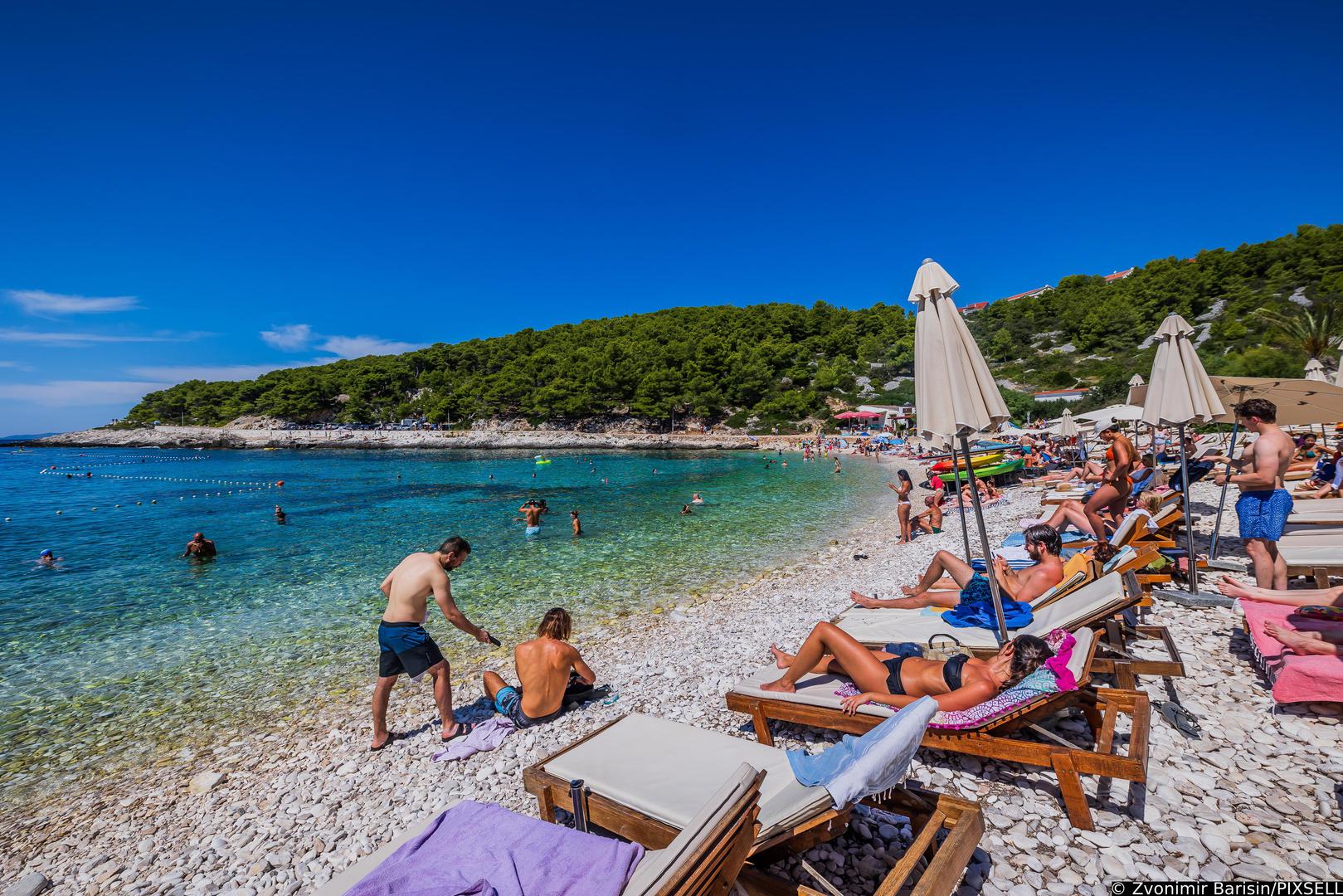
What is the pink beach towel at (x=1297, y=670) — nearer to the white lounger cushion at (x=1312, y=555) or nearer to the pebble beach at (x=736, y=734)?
the pebble beach at (x=736, y=734)

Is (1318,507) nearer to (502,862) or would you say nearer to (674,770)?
(674,770)

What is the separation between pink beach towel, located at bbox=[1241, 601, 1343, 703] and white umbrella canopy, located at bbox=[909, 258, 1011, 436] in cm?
243

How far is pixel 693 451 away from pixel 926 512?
3961cm

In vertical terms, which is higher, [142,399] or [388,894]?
[142,399]

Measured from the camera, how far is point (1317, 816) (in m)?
2.95

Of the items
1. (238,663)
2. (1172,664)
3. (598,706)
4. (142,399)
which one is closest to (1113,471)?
(1172,664)

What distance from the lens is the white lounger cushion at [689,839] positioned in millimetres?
1847

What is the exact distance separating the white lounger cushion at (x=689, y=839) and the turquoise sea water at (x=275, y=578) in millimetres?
5673

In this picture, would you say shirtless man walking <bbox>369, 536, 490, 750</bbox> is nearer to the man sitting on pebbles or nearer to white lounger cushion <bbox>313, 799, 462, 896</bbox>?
the man sitting on pebbles

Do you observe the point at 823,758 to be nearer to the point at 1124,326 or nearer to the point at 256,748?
the point at 256,748

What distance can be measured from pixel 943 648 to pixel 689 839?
3585 millimetres

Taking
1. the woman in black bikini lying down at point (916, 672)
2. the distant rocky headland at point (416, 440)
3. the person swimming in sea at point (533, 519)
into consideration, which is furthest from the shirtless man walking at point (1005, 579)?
the distant rocky headland at point (416, 440)

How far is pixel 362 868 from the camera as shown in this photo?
2.44 m

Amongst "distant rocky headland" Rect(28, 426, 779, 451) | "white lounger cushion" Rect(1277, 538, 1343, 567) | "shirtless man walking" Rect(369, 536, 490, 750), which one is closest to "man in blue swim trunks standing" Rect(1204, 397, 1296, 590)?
"white lounger cushion" Rect(1277, 538, 1343, 567)
